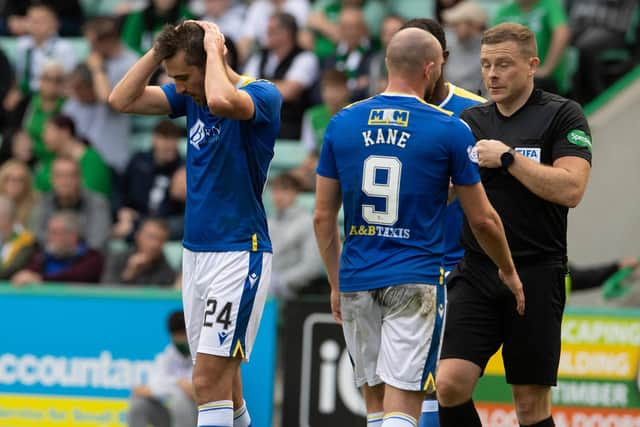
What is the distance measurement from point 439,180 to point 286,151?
277 inches

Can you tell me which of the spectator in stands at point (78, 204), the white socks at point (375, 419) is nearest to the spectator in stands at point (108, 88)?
the spectator in stands at point (78, 204)

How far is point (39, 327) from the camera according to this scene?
Answer: 10102 mm

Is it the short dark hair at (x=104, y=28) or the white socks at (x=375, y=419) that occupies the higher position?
the short dark hair at (x=104, y=28)

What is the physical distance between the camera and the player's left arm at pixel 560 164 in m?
5.98

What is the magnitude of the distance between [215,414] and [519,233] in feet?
6.20

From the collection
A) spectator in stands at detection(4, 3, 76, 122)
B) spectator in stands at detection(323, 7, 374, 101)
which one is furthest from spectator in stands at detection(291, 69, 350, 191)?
spectator in stands at detection(4, 3, 76, 122)

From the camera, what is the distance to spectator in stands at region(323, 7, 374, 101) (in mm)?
12320

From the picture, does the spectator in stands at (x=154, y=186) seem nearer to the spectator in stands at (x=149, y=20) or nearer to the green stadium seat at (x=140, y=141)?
the green stadium seat at (x=140, y=141)

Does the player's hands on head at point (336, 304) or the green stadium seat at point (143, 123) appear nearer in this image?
the player's hands on head at point (336, 304)

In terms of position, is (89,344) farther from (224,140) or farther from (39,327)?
(224,140)

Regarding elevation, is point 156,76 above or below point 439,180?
above

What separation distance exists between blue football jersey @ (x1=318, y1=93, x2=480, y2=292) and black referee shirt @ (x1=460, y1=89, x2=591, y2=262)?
0.64 m

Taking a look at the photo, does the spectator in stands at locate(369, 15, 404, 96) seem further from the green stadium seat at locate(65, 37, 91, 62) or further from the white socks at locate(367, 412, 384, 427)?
the white socks at locate(367, 412, 384, 427)

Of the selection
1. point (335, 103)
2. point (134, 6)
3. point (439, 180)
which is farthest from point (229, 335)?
point (134, 6)
